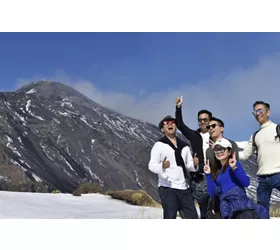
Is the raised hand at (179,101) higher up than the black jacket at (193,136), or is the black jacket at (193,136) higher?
the raised hand at (179,101)

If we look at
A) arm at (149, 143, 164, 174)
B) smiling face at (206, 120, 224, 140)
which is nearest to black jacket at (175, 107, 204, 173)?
smiling face at (206, 120, 224, 140)

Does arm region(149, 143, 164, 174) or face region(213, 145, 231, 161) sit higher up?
face region(213, 145, 231, 161)

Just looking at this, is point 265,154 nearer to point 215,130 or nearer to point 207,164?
point 215,130

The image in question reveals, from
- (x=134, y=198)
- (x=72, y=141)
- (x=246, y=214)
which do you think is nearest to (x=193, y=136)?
(x=246, y=214)

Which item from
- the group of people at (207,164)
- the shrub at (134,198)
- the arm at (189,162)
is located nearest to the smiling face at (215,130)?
the group of people at (207,164)

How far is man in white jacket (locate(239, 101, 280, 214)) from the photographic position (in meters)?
5.29

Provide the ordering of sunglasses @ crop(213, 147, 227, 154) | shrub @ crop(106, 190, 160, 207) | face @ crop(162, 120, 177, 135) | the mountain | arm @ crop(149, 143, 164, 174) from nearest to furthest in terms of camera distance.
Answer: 1. sunglasses @ crop(213, 147, 227, 154)
2. arm @ crop(149, 143, 164, 174)
3. face @ crop(162, 120, 177, 135)
4. shrub @ crop(106, 190, 160, 207)
5. the mountain

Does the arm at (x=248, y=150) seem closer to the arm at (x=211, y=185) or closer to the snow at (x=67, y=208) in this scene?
the arm at (x=211, y=185)

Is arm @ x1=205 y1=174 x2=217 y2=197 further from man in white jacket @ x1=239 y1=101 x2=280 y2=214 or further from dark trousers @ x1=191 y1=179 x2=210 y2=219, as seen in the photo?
man in white jacket @ x1=239 y1=101 x2=280 y2=214

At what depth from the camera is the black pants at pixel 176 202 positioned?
521cm
